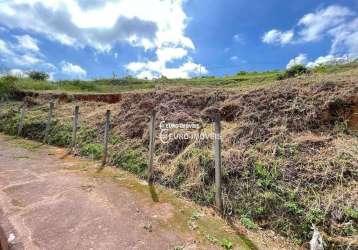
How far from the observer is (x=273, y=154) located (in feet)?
13.9

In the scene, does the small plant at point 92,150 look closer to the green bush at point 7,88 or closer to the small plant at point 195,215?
the small plant at point 195,215

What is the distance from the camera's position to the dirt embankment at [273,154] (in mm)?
3289

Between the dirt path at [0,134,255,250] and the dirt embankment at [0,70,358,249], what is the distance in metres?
0.50

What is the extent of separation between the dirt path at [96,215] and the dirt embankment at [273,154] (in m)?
0.50

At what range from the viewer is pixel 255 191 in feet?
12.4

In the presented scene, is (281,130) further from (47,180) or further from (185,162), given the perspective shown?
(47,180)

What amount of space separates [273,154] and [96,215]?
2835mm

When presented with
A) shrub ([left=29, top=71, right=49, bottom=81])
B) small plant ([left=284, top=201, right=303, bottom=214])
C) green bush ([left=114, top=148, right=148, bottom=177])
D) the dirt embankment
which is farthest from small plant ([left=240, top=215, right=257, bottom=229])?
shrub ([left=29, top=71, right=49, bottom=81])

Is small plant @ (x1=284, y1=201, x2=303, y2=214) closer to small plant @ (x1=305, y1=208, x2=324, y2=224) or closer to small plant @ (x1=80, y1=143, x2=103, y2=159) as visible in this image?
small plant @ (x1=305, y1=208, x2=324, y2=224)

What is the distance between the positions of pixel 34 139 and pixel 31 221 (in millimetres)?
6743

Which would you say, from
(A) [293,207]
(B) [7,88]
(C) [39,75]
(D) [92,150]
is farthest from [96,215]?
(C) [39,75]

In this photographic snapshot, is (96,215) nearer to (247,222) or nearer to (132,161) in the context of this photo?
(247,222)

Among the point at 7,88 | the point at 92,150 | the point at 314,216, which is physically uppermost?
the point at 7,88

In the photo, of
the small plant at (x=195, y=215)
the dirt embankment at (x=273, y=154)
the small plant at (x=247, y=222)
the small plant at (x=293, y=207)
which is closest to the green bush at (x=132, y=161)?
the dirt embankment at (x=273, y=154)
